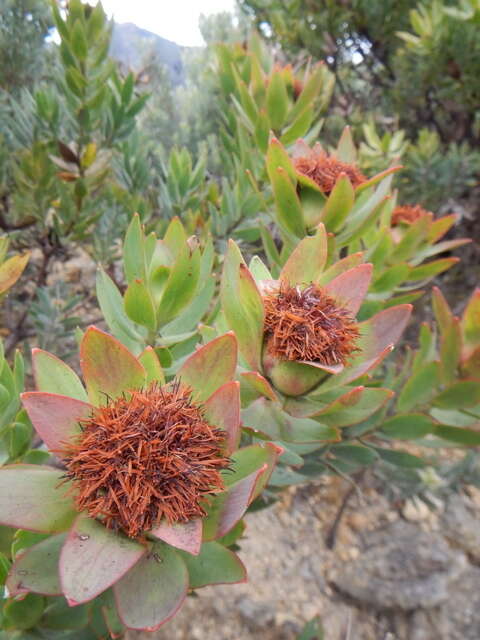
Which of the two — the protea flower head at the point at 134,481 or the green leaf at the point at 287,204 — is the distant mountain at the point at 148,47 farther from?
the protea flower head at the point at 134,481

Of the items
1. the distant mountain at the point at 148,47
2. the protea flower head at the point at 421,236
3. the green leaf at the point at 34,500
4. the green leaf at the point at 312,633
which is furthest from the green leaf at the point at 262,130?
the distant mountain at the point at 148,47

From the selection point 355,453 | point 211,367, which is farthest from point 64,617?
point 355,453

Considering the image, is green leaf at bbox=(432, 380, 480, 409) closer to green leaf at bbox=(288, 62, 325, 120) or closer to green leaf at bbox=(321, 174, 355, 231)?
green leaf at bbox=(321, 174, 355, 231)

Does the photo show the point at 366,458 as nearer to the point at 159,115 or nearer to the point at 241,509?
the point at 241,509

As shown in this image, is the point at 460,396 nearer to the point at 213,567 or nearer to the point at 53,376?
the point at 213,567

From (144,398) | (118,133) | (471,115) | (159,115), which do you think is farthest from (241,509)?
(159,115)

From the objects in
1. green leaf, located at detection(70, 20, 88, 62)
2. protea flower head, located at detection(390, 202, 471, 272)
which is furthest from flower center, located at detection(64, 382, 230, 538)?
green leaf, located at detection(70, 20, 88, 62)
